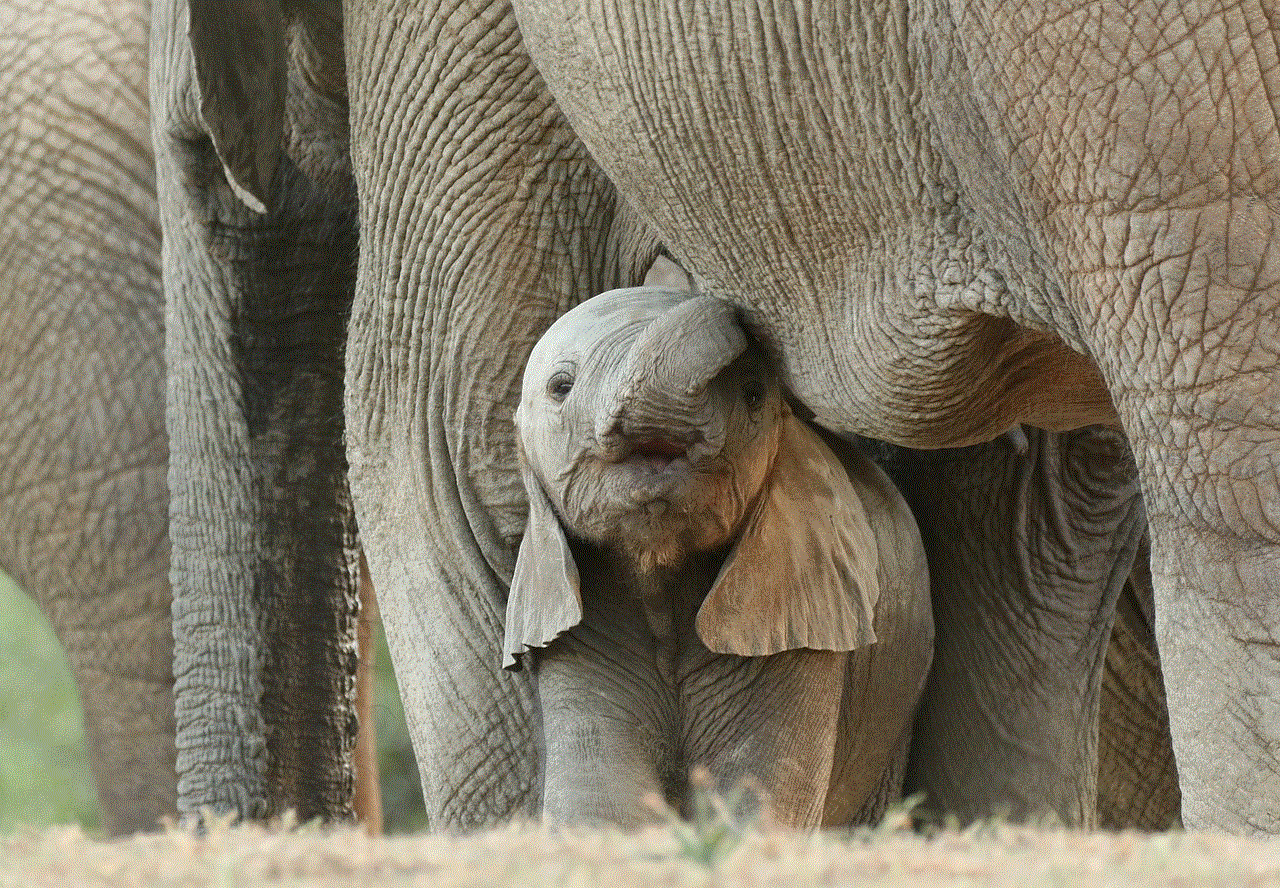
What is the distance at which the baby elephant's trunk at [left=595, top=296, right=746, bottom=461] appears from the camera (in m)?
2.66

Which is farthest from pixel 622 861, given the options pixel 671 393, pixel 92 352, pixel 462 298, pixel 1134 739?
pixel 92 352

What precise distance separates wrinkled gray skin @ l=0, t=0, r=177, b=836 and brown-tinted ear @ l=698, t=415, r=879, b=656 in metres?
1.88

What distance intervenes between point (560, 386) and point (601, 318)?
0.32 ft

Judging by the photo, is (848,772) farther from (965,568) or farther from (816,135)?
(816,135)

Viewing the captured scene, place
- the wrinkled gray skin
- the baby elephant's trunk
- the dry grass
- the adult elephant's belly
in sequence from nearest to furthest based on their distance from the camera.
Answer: the dry grass < the adult elephant's belly < the baby elephant's trunk < the wrinkled gray skin

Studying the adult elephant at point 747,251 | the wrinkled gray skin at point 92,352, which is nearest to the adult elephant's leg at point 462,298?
the adult elephant at point 747,251

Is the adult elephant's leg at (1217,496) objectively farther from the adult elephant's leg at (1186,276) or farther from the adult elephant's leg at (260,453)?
the adult elephant's leg at (260,453)

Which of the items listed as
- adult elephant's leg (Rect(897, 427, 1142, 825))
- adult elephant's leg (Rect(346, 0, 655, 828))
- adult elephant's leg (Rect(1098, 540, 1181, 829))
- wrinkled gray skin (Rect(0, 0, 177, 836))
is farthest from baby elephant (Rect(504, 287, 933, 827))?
wrinkled gray skin (Rect(0, 0, 177, 836))

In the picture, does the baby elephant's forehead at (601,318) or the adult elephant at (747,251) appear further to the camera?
the baby elephant's forehead at (601,318)

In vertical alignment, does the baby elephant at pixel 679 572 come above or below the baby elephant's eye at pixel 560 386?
below

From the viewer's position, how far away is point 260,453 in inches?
158

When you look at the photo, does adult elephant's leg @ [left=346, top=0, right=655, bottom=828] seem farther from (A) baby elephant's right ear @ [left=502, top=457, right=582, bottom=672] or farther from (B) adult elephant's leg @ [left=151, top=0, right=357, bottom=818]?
(B) adult elephant's leg @ [left=151, top=0, right=357, bottom=818]

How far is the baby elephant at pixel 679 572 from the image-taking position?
2715 mm

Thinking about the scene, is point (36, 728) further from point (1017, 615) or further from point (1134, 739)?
point (1017, 615)
